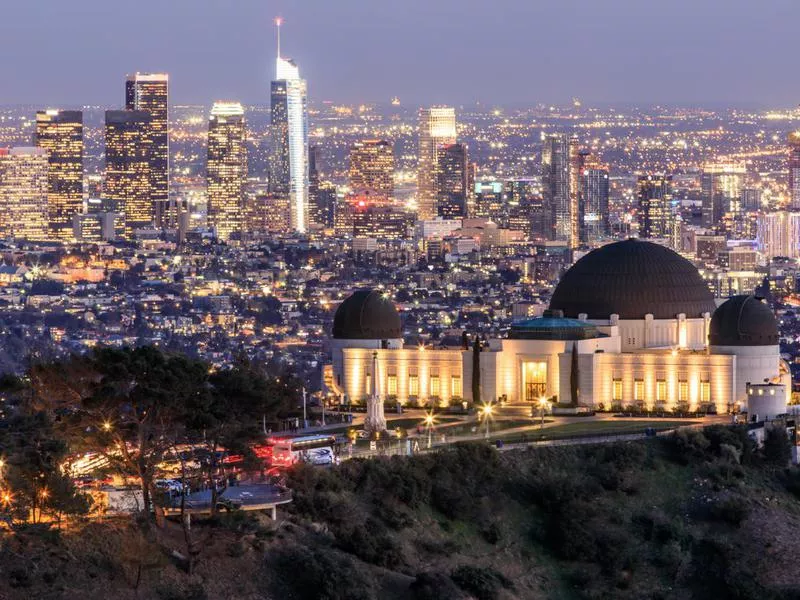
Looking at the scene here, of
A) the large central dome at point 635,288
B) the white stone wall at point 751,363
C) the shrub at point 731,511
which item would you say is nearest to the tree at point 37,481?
the shrub at point 731,511

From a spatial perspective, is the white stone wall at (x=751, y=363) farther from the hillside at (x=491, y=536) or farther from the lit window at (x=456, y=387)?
the lit window at (x=456, y=387)

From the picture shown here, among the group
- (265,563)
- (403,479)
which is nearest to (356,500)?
(403,479)

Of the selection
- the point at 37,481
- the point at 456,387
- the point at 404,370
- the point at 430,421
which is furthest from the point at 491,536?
the point at 404,370

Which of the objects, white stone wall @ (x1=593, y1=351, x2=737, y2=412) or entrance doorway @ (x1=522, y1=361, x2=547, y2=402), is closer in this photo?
white stone wall @ (x1=593, y1=351, x2=737, y2=412)

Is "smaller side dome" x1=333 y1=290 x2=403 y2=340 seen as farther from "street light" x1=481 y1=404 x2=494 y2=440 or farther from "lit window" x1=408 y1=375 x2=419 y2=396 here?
"street light" x1=481 y1=404 x2=494 y2=440

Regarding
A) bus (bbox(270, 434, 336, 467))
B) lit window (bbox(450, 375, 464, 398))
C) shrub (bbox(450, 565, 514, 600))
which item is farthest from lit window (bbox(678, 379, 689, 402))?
shrub (bbox(450, 565, 514, 600))

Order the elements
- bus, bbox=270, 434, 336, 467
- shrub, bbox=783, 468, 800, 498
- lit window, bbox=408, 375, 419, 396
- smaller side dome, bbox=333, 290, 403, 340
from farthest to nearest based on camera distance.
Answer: smaller side dome, bbox=333, 290, 403, 340
lit window, bbox=408, 375, 419, 396
shrub, bbox=783, 468, 800, 498
bus, bbox=270, 434, 336, 467
